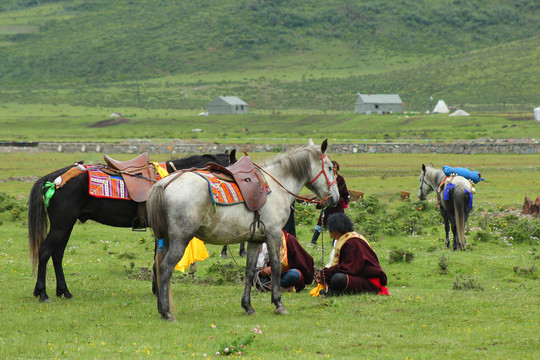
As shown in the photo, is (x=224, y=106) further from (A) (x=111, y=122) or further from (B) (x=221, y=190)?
(B) (x=221, y=190)

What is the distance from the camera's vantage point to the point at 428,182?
1994cm

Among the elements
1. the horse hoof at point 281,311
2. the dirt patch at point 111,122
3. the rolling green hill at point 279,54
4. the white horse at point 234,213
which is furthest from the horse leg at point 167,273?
the rolling green hill at point 279,54

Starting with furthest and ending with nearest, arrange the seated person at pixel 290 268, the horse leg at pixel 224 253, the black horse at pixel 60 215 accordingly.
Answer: the horse leg at pixel 224 253 → the seated person at pixel 290 268 → the black horse at pixel 60 215

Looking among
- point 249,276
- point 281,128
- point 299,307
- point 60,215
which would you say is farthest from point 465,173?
point 281,128

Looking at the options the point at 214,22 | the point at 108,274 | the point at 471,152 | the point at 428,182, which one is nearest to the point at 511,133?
the point at 471,152

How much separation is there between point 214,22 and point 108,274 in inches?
6783

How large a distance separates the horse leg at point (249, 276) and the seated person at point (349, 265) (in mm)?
1513

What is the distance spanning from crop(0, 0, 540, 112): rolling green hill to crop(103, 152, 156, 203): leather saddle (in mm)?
88335

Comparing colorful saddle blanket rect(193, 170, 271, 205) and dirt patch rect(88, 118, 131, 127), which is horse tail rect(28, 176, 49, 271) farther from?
dirt patch rect(88, 118, 131, 127)

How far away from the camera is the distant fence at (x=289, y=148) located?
4803 centimetres

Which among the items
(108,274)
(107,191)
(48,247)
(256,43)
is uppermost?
(256,43)

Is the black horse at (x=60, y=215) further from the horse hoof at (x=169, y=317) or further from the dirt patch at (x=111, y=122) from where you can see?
the dirt patch at (x=111, y=122)

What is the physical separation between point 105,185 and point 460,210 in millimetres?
9882

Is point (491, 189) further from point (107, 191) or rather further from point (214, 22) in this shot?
point (214, 22)
